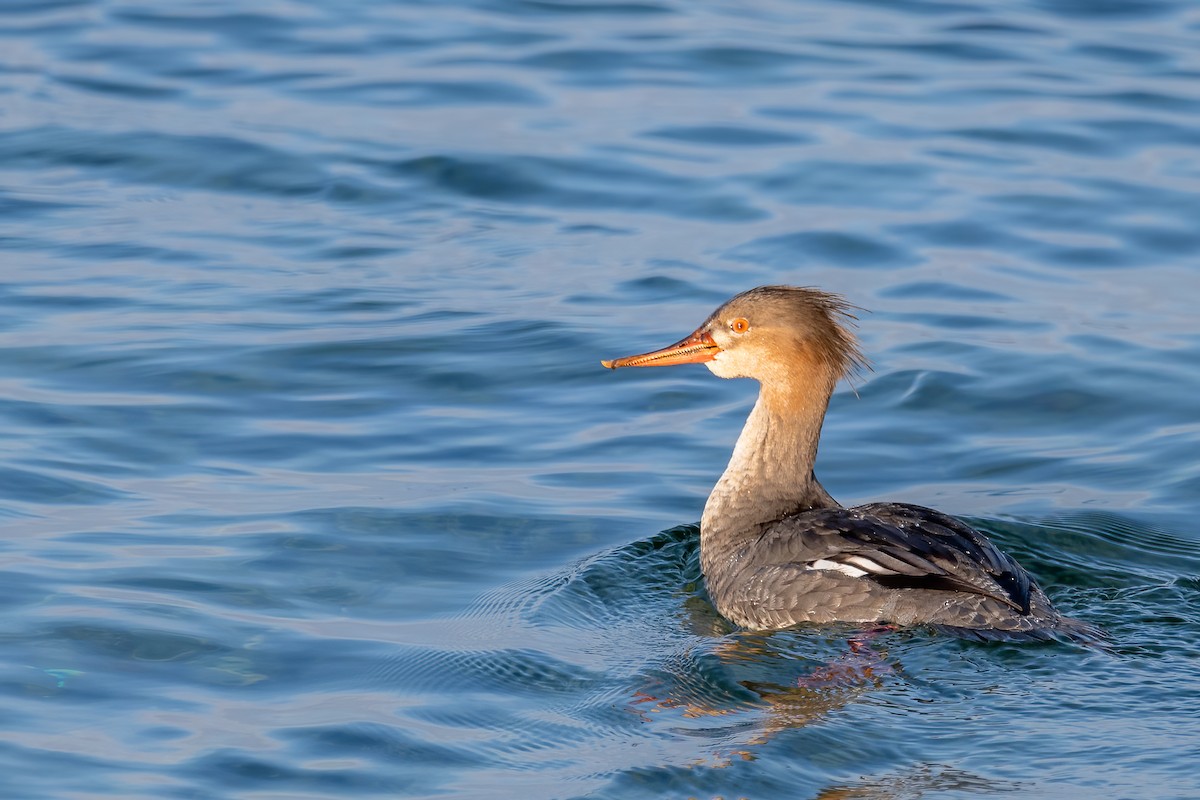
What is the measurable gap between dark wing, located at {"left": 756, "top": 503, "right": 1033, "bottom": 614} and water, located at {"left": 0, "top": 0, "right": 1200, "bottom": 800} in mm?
268

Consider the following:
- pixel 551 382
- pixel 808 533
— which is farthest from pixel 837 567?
pixel 551 382

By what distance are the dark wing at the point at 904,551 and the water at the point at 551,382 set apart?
0.27 m

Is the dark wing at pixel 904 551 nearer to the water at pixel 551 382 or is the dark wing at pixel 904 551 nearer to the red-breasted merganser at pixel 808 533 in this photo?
the red-breasted merganser at pixel 808 533

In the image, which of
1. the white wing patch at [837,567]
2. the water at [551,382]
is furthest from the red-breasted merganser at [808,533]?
the water at [551,382]

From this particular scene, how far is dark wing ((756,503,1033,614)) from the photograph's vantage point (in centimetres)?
678

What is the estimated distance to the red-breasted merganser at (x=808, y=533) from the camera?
6.79 m

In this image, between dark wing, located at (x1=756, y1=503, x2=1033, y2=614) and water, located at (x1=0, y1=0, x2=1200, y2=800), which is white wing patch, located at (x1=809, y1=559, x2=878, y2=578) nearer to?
dark wing, located at (x1=756, y1=503, x2=1033, y2=614)

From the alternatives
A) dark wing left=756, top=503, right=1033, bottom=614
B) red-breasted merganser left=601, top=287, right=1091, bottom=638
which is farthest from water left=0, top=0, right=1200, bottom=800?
dark wing left=756, top=503, right=1033, bottom=614

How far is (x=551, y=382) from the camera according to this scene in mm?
9969

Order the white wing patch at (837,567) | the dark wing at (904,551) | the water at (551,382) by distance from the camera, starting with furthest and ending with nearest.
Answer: the white wing patch at (837,567), the dark wing at (904,551), the water at (551,382)

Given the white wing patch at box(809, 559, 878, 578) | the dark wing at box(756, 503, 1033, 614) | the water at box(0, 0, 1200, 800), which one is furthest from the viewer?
the white wing patch at box(809, 559, 878, 578)

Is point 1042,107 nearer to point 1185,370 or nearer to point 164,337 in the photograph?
point 1185,370

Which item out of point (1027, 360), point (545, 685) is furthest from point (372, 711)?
point (1027, 360)

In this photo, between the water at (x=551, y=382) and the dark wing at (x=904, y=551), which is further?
the dark wing at (x=904, y=551)
